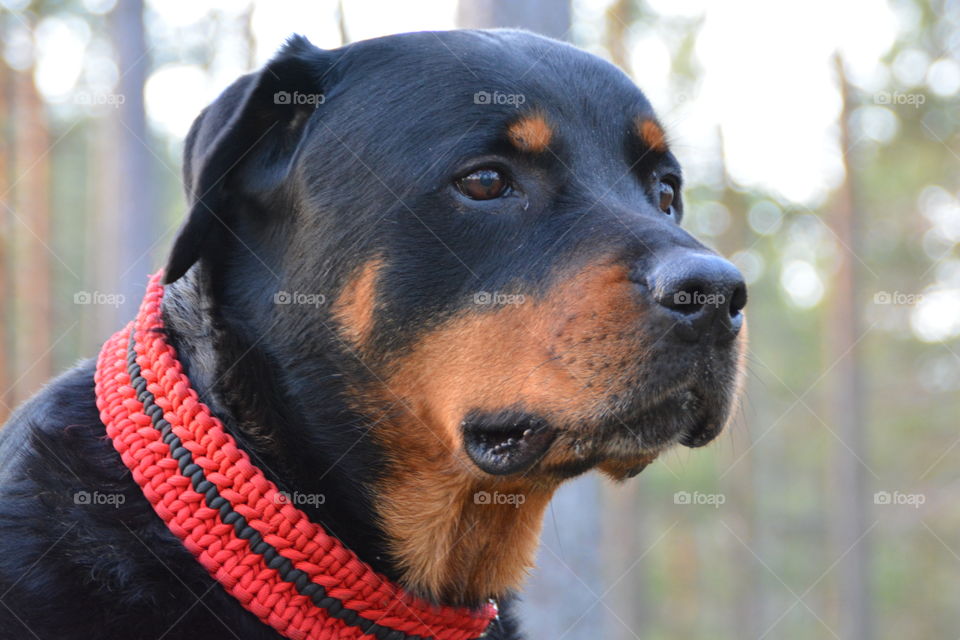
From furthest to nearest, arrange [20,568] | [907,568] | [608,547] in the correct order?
[907,568]
[608,547]
[20,568]

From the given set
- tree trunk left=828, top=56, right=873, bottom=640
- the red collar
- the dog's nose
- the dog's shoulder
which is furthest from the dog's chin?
tree trunk left=828, top=56, right=873, bottom=640

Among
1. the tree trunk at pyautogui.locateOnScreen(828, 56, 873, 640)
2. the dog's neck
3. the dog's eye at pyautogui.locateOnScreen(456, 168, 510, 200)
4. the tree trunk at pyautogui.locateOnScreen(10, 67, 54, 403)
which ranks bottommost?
the tree trunk at pyautogui.locateOnScreen(828, 56, 873, 640)

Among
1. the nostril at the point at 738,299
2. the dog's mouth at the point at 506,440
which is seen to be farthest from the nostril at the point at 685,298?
the dog's mouth at the point at 506,440

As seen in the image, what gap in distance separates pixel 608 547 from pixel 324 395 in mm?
18840

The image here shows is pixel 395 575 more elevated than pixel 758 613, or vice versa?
pixel 395 575

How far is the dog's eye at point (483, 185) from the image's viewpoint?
281 centimetres

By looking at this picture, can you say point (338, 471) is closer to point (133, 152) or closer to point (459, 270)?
point (459, 270)

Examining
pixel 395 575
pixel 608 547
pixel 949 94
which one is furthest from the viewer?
pixel 608 547

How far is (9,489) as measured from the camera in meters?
2.52

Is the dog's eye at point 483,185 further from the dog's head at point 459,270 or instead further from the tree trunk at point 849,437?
the tree trunk at point 849,437

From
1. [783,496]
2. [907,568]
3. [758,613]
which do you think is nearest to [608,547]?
[758,613]

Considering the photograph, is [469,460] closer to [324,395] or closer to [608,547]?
[324,395]

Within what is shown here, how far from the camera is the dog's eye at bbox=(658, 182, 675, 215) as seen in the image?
3.54 meters

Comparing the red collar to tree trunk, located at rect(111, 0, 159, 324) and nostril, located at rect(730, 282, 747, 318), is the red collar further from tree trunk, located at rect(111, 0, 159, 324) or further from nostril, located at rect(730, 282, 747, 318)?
tree trunk, located at rect(111, 0, 159, 324)
